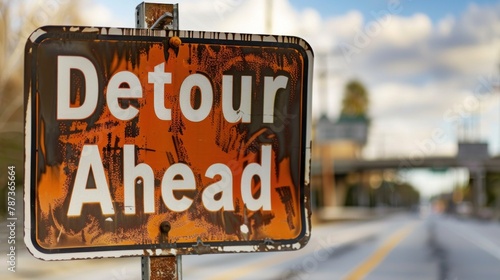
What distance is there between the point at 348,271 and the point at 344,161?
89.4 metres

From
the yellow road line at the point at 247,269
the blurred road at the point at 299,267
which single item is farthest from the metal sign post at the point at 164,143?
the yellow road line at the point at 247,269

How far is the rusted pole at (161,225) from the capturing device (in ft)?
9.07

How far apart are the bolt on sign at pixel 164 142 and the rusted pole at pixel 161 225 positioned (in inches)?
1.5

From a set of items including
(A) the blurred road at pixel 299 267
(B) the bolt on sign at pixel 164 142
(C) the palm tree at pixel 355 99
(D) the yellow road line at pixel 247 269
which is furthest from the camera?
(C) the palm tree at pixel 355 99

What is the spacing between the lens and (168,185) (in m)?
2.78

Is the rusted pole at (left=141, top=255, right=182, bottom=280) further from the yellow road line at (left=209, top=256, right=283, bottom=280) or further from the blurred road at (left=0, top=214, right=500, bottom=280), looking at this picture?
the yellow road line at (left=209, top=256, right=283, bottom=280)

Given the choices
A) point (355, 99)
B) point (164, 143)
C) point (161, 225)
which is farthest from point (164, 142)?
point (355, 99)

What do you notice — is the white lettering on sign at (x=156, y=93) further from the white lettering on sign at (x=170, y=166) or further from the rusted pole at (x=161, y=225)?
the rusted pole at (x=161, y=225)

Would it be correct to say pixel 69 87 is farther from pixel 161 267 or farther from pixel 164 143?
pixel 161 267

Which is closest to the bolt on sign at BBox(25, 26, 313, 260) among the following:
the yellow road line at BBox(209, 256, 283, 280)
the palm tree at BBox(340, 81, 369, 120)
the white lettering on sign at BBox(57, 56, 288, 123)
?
the white lettering on sign at BBox(57, 56, 288, 123)

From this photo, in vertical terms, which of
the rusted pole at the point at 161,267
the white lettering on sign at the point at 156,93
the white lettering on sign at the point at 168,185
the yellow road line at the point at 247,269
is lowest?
the yellow road line at the point at 247,269

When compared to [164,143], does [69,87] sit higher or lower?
higher

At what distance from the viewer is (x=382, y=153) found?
112438mm

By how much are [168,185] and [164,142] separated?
13cm
